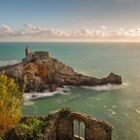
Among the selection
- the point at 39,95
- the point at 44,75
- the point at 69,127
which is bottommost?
the point at 39,95

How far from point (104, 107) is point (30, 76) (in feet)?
71.7

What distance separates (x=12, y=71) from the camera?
6981cm

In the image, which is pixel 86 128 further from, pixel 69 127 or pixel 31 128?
pixel 31 128

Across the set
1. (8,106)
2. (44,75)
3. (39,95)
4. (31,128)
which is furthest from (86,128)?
(44,75)

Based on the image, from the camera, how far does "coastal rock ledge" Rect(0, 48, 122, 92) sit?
228ft

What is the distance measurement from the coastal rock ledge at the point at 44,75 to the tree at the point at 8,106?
39.2 metres

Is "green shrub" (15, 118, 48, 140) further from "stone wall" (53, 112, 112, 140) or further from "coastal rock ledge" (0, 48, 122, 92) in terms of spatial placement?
"coastal rock ledge" (0, 48, 122, 92)

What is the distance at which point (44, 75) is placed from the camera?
7462 cm

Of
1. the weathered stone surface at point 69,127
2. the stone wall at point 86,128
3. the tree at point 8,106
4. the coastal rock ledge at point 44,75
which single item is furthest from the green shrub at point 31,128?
the coastal rock ledge at point 44,75

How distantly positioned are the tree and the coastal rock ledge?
1545 inches

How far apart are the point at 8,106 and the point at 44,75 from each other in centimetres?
4905

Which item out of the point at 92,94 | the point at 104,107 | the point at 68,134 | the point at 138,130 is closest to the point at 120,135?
the point at 138,130

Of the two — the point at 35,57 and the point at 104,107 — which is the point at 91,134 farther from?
the point at 35,57

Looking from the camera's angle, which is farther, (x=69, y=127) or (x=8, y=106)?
(x=69, y=127)
